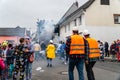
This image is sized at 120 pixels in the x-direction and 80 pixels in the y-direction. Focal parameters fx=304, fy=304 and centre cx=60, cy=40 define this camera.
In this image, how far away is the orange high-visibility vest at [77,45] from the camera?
9.95 m

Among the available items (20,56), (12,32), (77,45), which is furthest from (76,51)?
(12,32)

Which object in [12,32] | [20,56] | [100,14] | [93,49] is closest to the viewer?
[20,56]

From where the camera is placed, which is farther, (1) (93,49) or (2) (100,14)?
(2) (100,14)

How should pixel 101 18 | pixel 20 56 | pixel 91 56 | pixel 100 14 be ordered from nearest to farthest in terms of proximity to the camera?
pixel 20 56 → pixel 91 56 → pixel 100 14 → pixel 101 18

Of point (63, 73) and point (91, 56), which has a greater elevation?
point (91, 56)

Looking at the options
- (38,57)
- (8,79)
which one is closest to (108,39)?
(38,57)

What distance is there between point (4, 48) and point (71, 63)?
12.0ft

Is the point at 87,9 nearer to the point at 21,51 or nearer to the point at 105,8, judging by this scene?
the point at 105,8

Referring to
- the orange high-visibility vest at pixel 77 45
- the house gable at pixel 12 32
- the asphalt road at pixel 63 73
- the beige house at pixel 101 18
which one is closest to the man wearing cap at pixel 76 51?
the orange high-visibility vest at pixel 77 45

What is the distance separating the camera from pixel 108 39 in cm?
3531

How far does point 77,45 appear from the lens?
9.97 meters

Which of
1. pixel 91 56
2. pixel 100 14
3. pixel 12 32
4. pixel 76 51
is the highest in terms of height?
pixel 100 14

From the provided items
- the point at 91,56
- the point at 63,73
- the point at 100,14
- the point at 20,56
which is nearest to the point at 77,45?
the point at 91,56

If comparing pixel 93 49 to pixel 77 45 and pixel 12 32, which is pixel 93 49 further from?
pixel 12 32
